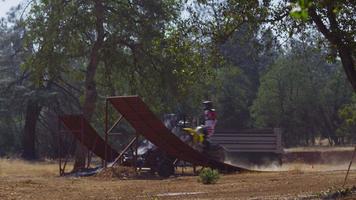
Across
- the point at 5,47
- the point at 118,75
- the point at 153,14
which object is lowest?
the point at 118,75

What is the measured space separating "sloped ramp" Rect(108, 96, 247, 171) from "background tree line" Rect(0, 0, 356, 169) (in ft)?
4.97

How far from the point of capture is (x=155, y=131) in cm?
2055

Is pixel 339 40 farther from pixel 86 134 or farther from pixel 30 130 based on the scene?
pixel 30 130

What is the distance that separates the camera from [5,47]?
5028 centimetres

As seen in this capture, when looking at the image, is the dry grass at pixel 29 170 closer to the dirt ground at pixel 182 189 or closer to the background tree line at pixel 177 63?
the background tree line at pixel 177 63

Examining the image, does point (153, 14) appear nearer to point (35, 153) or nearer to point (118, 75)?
point (118, 75)

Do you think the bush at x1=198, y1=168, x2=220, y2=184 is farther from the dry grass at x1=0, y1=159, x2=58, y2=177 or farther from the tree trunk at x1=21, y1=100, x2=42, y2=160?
the tree trunk at x1=21, y1=100, x2=42, y2=160

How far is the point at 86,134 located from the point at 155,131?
4.87 metres

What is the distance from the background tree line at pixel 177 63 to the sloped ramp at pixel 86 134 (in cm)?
154

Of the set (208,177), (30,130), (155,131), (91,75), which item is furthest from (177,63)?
(30,130)

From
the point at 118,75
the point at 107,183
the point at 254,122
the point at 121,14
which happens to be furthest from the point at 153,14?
the point at 254,122

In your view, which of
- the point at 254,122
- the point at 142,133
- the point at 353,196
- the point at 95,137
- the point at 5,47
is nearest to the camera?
the point at 353,196

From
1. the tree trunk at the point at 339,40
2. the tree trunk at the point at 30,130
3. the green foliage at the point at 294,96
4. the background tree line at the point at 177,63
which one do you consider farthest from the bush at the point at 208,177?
the green foliage at the point at 294,96

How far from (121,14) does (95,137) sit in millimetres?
4822
